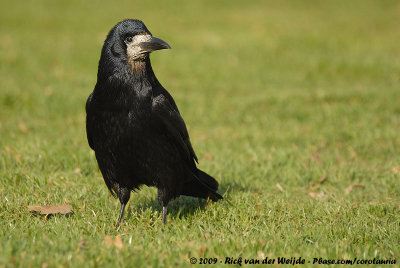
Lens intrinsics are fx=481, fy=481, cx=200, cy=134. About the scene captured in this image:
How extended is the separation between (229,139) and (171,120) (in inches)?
143

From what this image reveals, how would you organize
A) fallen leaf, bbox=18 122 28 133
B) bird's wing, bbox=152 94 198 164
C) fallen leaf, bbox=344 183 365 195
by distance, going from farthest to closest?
fallen leaf, bbox=18 122 28 133
fallen leaf, bbox=344 183 365 195
bird's wing, bbox=152 94 198 164

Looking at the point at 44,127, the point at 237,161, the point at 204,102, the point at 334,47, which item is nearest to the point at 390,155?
the point at 237,161

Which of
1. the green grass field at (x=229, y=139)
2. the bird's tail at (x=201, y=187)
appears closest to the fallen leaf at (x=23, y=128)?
the green grass field at (x=229, y=139)

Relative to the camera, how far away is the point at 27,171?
5371 millimetres

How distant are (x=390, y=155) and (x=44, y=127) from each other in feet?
17.7

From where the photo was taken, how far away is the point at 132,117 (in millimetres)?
3799

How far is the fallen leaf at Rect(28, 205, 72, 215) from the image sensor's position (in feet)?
13.5

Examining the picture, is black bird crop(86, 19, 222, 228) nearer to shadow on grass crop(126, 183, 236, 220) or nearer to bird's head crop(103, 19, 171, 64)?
bird's head crop(103, 19, 171, 64)

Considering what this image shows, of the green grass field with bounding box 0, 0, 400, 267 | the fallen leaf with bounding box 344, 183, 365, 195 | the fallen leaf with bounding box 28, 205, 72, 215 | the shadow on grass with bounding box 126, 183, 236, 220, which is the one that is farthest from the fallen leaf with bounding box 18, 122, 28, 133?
the fallen leaf with bounding box 344, 183, 365, 195

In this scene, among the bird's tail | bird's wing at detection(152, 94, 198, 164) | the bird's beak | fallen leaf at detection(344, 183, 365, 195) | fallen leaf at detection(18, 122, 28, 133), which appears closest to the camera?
the bird's beak

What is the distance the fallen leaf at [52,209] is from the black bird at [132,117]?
0.45m

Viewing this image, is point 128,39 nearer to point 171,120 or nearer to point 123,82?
point 123,82

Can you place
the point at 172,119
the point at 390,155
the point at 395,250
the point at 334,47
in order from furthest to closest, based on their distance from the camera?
the point at 334,47
the point at 390,155
the point at 172,119
the point at 395,250

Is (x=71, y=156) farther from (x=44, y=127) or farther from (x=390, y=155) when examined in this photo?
(x=390, y=155)
